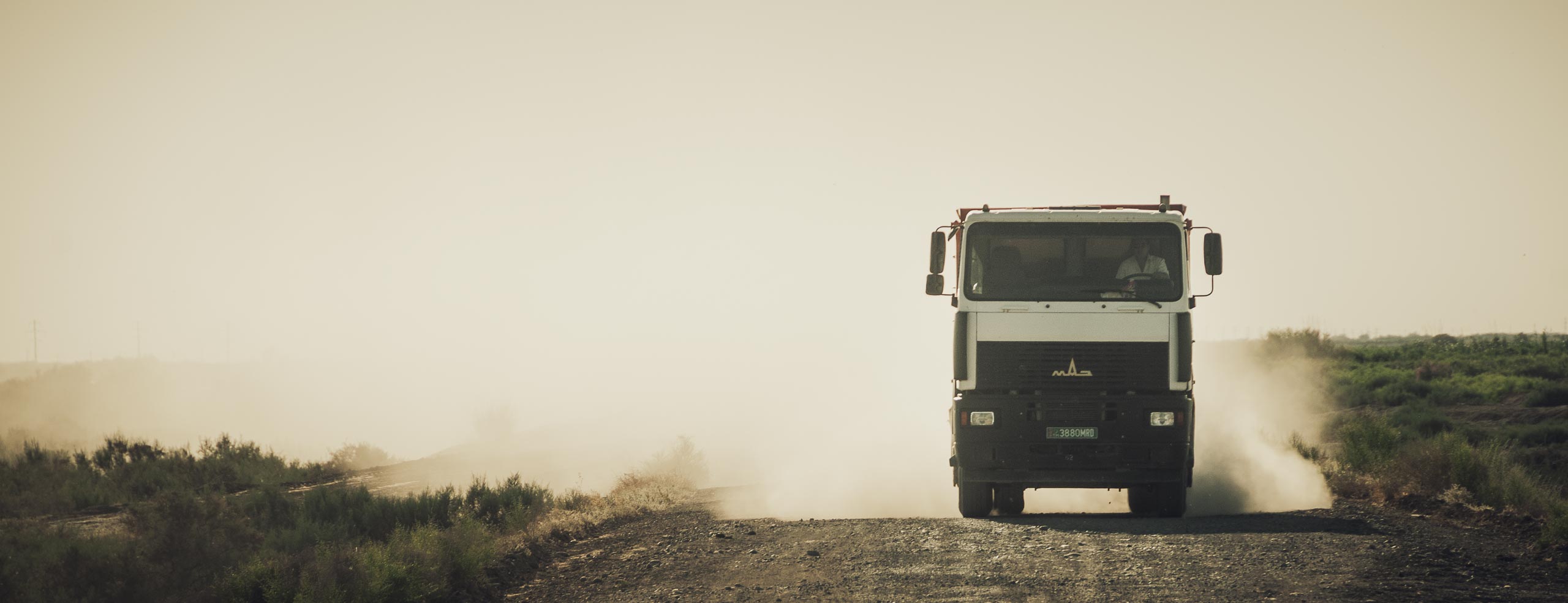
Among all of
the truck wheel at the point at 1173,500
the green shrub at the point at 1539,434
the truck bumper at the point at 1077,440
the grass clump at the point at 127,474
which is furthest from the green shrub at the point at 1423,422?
the grass clump at the point at 127,474

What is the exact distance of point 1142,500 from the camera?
1348 centimetres

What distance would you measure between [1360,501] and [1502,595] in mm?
6810

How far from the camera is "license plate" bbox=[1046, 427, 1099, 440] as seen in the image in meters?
12.2

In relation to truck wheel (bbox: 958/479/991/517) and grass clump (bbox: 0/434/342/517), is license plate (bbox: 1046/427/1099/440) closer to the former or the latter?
truck wheel (bbox: 958/479/991/517)

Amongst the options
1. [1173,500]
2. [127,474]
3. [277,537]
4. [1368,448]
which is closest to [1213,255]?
[1173,500]

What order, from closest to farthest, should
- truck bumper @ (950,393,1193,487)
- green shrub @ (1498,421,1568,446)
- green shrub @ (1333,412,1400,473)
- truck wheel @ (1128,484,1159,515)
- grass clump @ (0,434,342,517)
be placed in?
truck bumper @ (950,393,1193,487) → truck wheel @ (1128,484,1159,515) → green shrub @ (1333,412,1400,473) → grass clump @ (0,434,342,517) → green shrub @ (1498,421,1568,446)

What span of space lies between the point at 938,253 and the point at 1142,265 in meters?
2.51

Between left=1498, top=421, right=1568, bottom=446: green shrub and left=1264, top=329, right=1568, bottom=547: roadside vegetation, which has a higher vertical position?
left=1264, top=329, right=1568, bottom=547: roadside vegetation

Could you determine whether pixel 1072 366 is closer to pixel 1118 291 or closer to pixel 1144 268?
pixel 1118 291

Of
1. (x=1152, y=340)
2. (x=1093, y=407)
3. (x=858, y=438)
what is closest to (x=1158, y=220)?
(x=1152, y=340)

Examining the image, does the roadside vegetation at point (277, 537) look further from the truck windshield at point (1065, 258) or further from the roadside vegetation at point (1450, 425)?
the roadside vegetation at point (1450, 425)

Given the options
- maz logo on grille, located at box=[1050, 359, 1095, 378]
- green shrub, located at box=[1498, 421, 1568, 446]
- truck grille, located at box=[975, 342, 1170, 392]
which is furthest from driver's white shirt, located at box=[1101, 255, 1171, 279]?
green shrub, located at box=[1498, 421, 1568, 446]

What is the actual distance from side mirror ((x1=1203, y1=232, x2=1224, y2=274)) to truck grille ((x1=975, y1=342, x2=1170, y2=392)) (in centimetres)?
103

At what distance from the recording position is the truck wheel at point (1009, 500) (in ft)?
45.4
